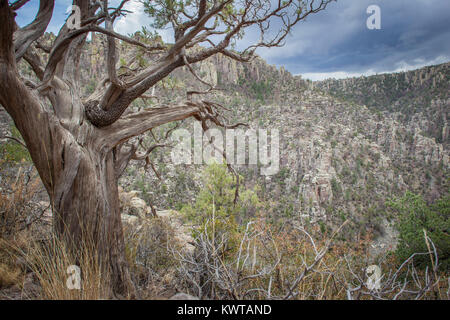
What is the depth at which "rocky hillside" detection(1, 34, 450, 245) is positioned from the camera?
89.1 feet

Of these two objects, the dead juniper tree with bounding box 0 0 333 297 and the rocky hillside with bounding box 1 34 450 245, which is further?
the rocky hillside with bounding box 1 34 450 245

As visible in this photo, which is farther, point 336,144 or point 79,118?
point 336,144

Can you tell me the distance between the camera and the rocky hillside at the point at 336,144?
27.2 metres

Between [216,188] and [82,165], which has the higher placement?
[82,165]

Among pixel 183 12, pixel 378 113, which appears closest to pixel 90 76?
pixel 183 12

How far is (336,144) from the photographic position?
37.2m

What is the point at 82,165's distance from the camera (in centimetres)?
173

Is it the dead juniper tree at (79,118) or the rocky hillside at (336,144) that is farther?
the rocky hillside at (336,144)

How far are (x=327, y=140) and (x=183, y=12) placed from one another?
4039 cm

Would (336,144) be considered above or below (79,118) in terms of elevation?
above

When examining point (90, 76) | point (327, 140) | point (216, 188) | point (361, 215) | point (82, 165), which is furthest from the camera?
point (327, 140)
